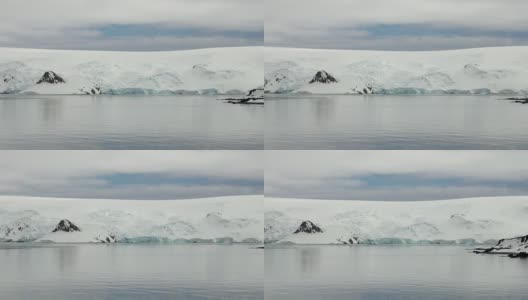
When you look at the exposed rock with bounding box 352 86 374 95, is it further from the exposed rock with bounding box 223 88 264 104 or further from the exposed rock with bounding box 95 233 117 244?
the exposed rock with bounding box 95 233 117 244

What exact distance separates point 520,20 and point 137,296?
8699mm

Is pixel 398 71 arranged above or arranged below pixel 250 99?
above

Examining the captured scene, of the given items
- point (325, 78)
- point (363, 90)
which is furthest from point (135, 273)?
point (363, 90)

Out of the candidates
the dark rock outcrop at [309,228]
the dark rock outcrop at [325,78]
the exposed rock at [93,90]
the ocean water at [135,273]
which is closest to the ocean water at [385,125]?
the dark rock outcrop at [325,78]

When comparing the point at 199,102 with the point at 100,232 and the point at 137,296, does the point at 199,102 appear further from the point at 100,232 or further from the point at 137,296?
the point at 100,232

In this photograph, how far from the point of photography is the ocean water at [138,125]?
13.0 m

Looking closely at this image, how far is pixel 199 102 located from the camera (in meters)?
15.0

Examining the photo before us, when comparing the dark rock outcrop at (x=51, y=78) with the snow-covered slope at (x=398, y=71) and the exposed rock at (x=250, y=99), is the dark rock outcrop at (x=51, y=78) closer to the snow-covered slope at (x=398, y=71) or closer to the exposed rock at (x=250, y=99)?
the exposed rock at (x=250, y=99)

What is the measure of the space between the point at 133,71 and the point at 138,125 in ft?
12.0

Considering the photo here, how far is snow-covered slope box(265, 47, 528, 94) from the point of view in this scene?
14.8 metres

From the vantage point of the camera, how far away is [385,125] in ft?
47.0

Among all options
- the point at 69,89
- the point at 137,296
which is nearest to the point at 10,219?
the point at 69,89

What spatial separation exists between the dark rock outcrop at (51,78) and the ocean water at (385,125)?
19.2ft

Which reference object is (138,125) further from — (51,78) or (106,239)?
(106,239)
